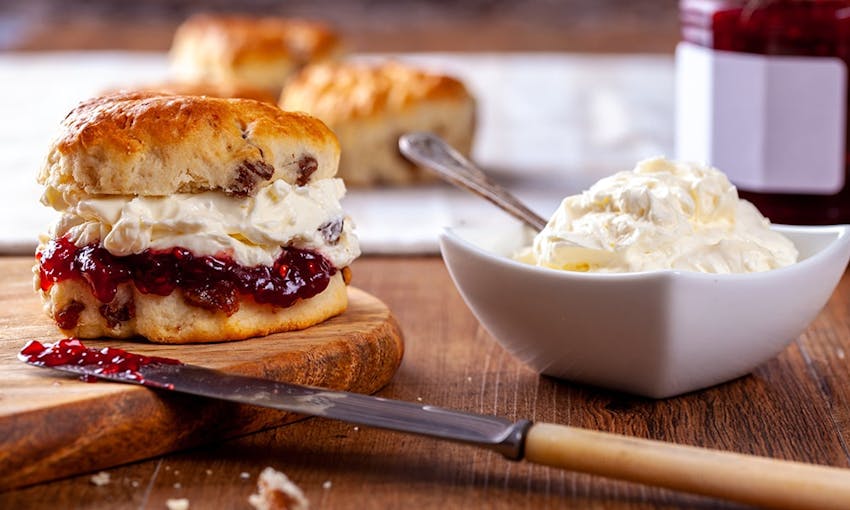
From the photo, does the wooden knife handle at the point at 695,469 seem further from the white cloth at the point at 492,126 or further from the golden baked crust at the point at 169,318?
the white cloth at the point at 492,126

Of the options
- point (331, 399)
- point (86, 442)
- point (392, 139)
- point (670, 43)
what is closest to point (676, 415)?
point (331, 399)

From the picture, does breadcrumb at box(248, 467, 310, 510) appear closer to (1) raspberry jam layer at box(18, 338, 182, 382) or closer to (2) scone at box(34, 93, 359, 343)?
(1) raspberry jam layer at box(18, 338, 182, 382)

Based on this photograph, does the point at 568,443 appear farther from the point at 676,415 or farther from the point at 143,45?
the point at 143,45

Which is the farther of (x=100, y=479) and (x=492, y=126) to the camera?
(x=492, y=126)

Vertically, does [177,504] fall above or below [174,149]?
below

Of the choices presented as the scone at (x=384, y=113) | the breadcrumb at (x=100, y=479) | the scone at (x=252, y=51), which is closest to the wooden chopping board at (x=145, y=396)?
the breadcrumb at (x=100, y=479)

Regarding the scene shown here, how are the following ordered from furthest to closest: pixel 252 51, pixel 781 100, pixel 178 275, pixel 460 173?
pixel 252 51, pixel 781 100, pixel 460 173, pixel 178 275

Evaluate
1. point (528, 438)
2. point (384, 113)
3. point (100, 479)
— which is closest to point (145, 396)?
point (100, 479)

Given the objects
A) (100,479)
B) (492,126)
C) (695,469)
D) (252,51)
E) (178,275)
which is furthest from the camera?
(252,51)

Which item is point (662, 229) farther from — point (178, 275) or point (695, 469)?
point (178, 275)
